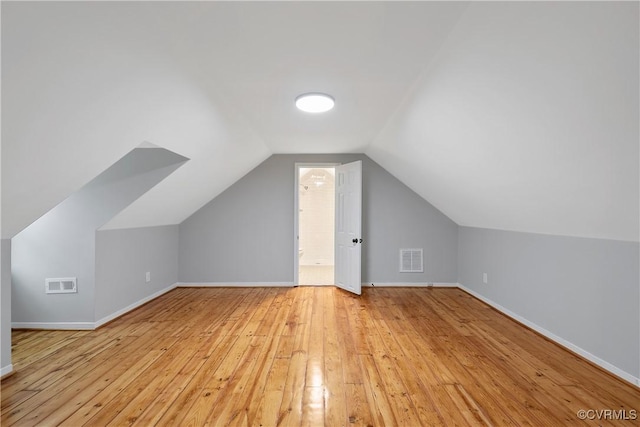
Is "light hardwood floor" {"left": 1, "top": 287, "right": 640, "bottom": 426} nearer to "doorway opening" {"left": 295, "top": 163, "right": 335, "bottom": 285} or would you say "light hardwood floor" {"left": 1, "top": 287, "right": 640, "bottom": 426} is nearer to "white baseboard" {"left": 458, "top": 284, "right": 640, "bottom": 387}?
"white baseboard" {"left": 458, "top": 284, "right": 640, "bottom": 387}

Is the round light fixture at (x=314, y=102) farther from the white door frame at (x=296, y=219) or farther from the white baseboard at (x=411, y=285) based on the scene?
the white baseboard at (x=411, y=285)

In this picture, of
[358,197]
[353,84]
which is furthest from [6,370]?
[358,197]

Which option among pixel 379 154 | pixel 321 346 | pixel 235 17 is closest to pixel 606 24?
pixel 235 17

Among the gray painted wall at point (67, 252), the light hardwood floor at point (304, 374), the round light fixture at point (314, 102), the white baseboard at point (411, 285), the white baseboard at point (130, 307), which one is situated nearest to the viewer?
the light hardwood floor at point (304, 374)

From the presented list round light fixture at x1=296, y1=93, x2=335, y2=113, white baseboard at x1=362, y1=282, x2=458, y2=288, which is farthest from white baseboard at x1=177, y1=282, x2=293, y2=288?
round light fixture at x1=296, y1=93, x2=335, y2=113

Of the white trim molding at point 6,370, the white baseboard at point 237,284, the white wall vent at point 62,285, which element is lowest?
the white trim molding at point 6,370

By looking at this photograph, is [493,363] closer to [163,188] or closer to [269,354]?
[269,354]

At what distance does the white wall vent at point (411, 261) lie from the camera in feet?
16.5

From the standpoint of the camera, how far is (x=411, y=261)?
5.02 metres

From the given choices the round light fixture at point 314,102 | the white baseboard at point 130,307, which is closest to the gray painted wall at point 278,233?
the white baseboard at point 130,307

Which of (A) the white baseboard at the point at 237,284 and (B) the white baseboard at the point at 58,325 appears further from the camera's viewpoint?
(A) the white baseboard at the point at 237,284

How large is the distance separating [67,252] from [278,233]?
9.13 ft

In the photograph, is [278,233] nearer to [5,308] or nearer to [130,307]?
[130,307]

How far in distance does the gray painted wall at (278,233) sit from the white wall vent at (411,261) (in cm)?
8
